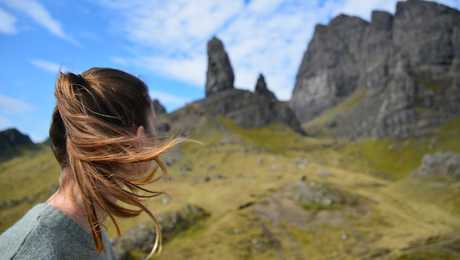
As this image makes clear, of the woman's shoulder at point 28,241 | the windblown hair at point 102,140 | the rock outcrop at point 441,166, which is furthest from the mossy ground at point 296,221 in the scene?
the woman's shoulder at point 28,241

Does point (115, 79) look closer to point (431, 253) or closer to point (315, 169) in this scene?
point (431, 253)

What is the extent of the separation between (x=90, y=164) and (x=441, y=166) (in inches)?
3843

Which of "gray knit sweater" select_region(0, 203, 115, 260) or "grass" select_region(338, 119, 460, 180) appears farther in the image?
"grass" select_region(338, 119, 460, 180)

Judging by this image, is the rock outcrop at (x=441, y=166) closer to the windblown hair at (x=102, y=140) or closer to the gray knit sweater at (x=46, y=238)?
the windblown hair at (x=102, y=140)

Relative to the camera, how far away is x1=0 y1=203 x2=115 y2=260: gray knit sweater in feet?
10.2

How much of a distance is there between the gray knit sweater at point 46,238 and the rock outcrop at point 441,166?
9247 centimetres

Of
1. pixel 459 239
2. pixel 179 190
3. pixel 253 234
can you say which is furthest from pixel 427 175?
pixel 179 190

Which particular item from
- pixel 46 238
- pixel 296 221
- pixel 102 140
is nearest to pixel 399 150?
pixel 296 221

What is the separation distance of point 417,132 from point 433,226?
431ft

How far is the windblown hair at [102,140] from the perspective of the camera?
3613 mm

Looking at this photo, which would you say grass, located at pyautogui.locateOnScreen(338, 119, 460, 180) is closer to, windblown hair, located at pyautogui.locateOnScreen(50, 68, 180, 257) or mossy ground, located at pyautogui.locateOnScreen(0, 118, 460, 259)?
mossy ground, located at pyautogui.locateOnScreen(0, 118, 460, 259)

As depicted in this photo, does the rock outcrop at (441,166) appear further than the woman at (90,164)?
Yes

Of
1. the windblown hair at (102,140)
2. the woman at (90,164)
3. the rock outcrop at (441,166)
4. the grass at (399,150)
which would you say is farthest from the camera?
the grass at (399,150)

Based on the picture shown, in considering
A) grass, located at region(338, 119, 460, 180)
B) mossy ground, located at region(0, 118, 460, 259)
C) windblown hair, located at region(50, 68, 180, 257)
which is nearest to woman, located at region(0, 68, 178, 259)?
windblown hair, located at region(50, 68, 180, 257)
